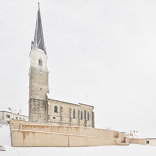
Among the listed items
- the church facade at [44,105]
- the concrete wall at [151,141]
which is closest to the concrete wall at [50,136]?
the church facade at [44,105]

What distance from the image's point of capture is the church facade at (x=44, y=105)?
3553 cm

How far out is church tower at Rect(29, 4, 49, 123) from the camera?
35438 millimetres

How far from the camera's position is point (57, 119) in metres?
36.2

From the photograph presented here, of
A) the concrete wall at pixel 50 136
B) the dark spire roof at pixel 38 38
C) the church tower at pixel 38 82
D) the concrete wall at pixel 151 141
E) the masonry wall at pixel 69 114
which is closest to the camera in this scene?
the concrete wall at pixel 50 136

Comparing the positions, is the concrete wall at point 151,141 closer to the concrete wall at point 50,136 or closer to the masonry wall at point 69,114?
the masonry wall at point 69,114

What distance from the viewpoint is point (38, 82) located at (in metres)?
38.8

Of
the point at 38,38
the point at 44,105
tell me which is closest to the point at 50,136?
the point at 44,105

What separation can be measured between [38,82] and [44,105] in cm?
593

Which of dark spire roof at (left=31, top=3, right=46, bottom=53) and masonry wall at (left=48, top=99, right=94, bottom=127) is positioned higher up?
dark spire roof at (left=31, top=3, right=46, bottom=53)

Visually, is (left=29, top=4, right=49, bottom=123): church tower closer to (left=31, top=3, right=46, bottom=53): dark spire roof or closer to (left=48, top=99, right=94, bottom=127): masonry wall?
(left=31, top=3, right=46, bottom=53): dark spire roof

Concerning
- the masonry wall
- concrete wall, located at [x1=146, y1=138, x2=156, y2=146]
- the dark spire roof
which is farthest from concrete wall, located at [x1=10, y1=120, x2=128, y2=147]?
concrete wall, located at [x1=146, y1=138, x2=156, y2=146]

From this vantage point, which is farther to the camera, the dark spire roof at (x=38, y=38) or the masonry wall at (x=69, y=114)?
the dark spire roof at (x=38, y=38)

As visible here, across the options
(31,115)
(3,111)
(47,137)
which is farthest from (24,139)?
(3,111)

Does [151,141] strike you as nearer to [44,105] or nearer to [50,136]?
[44,105]
